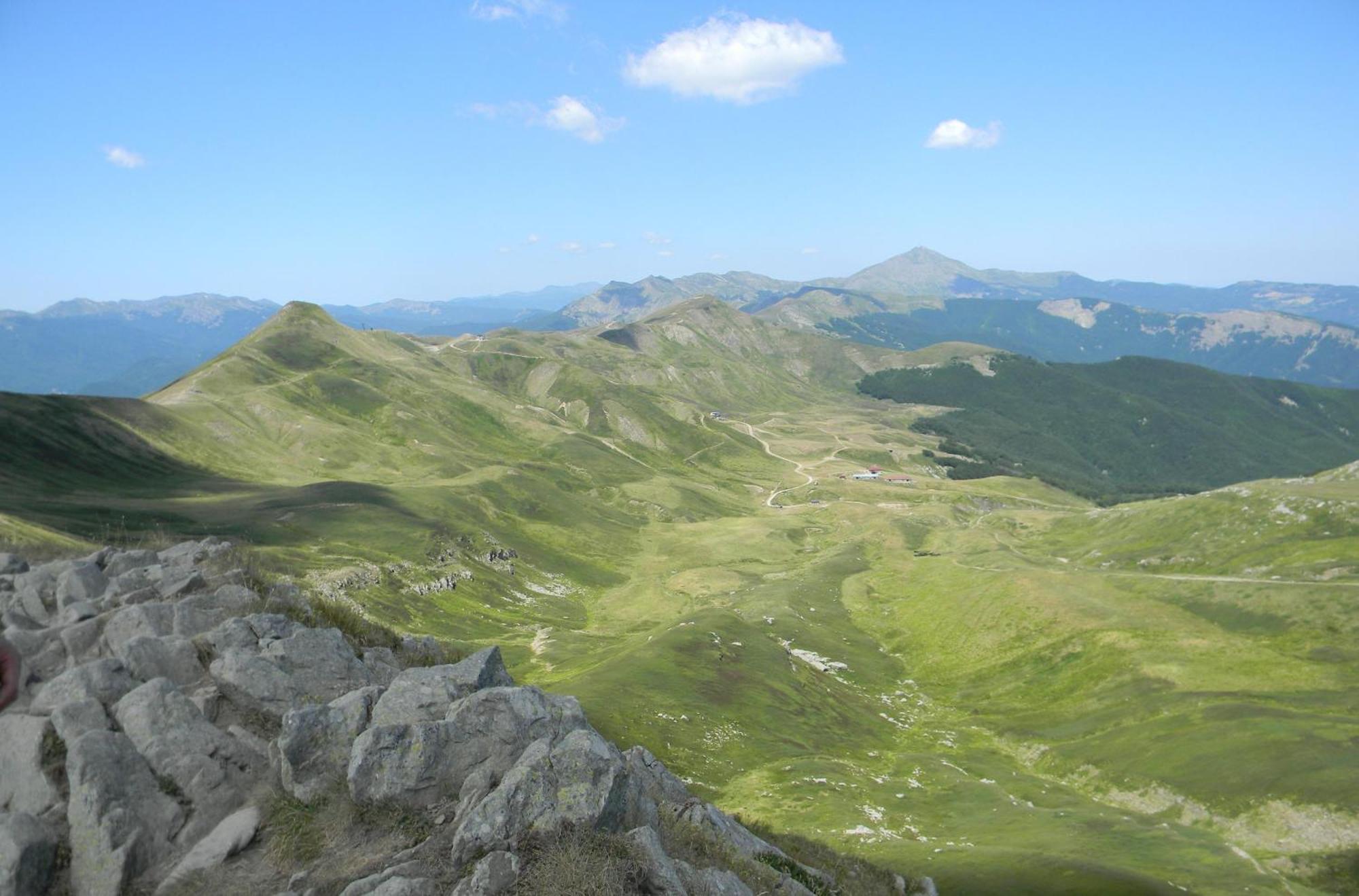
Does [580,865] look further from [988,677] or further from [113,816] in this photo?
[988,677]

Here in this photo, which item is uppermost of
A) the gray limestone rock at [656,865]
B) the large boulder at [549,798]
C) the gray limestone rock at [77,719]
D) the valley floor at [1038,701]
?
the gray limestone rock at [77,719]

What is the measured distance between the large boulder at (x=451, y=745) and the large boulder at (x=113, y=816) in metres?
5.23

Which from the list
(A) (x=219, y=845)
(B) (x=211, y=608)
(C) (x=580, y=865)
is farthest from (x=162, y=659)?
(C) (x=580, y=865)

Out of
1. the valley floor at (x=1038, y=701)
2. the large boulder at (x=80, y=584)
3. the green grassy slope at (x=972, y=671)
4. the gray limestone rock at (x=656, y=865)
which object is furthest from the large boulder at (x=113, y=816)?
the valley floor at (x=1038, y=701)

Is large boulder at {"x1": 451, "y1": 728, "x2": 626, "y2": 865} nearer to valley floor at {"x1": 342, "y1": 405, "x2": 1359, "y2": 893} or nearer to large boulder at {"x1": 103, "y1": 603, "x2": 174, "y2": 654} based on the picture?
large boulder at {"x1": 103, "y1": 603, "x2": 174, "y2": 654}

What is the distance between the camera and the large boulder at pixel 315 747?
2202cm

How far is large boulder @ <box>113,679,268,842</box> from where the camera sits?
21.5 m

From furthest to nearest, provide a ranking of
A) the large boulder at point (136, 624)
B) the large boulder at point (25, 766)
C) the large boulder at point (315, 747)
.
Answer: the large boulder at point (136, 624), the large boulder at point (315, 747), the large boulder at point (25, 766)

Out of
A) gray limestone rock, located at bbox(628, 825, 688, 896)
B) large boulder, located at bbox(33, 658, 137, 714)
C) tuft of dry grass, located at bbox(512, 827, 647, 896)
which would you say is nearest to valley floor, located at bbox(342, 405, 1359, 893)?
gray limestone rock, located at bbox(628, 825, 688, 896)

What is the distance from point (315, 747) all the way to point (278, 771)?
144 centimetres

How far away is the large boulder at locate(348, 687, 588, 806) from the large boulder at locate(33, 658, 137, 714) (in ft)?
28.9

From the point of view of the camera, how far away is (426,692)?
25.3 meters

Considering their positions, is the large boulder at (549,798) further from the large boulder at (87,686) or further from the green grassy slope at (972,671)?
the green grassy slope at (972,671)

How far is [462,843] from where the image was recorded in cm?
1961
